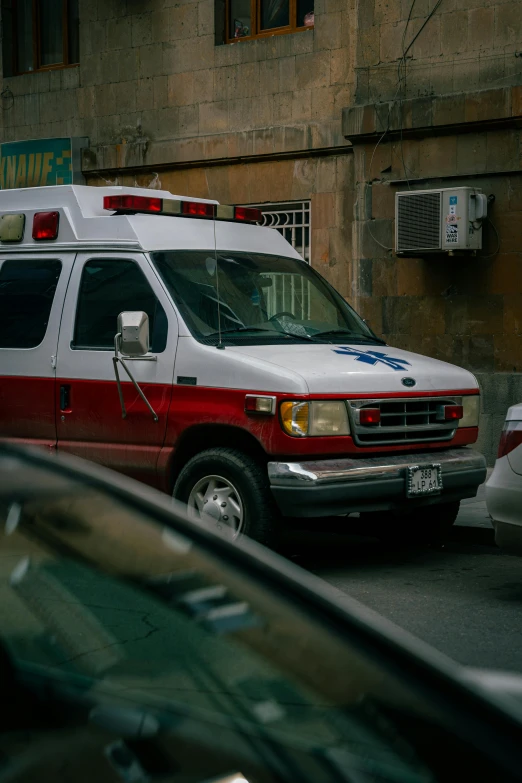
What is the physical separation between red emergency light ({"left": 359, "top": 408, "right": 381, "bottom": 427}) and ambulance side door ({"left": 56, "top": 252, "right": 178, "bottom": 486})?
1.19m

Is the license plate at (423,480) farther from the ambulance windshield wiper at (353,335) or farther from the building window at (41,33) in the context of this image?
the building window at (41,33)

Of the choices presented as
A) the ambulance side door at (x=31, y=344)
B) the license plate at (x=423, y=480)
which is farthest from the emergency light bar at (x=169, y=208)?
the license plate at (x=423, y=480)

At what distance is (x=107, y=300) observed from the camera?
24.7ft

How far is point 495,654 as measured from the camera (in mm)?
5336

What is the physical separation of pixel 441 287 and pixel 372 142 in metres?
1.88

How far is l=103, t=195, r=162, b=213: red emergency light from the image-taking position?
765cm

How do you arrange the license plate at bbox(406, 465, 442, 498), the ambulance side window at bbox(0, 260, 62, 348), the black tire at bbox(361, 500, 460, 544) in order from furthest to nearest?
1. the black tire at bbox(361, 500, 460, 544)
2. the ambulance side window at bbox(0, 260, 62, 348)
3. the license plate at bbox(406, 465, 442, 498)

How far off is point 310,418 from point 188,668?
4.94m

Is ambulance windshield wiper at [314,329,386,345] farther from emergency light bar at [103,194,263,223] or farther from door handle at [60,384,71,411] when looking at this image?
door handle at [60,384,71,411]

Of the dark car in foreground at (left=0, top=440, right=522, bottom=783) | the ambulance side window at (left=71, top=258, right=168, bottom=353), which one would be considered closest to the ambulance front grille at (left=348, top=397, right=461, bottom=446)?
the ambulance side window at (left=71, top=258, right=168, bottom=353)

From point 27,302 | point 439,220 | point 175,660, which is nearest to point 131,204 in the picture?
point 27,302

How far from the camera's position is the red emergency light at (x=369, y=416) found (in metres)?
6.90

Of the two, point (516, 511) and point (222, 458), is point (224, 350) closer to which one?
point (222, 458)

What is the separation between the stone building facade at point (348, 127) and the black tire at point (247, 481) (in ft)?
19.8
